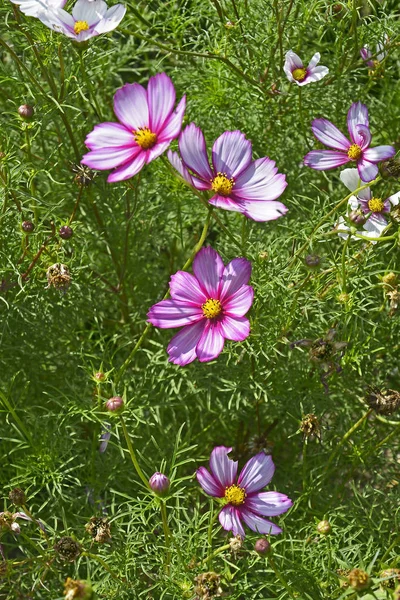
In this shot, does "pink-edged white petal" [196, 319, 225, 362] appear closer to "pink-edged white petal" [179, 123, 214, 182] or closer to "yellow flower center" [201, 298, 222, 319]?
"yellow flower center" [201, 298, 222, 319]

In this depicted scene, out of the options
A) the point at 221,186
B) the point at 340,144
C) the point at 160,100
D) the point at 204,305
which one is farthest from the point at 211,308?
the point at 340,144

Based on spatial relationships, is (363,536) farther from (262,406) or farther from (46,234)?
(46,234)

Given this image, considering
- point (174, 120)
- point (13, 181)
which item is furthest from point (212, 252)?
point (13, 181)

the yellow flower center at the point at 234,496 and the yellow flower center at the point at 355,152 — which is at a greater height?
the yellow flower center at the point at 355,152

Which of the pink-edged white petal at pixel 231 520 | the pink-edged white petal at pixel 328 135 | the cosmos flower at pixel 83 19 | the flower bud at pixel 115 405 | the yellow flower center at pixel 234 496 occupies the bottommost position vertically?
the pink-edged white petal at pixel 231 520

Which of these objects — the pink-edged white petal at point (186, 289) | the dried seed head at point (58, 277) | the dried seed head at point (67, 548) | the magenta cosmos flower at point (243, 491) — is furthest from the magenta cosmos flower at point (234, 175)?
the dried seed head at point (67, 548)

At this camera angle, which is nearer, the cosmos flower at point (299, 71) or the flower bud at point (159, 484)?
the flower bud at point (159, 484)

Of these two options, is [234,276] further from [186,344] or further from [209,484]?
[209,484]

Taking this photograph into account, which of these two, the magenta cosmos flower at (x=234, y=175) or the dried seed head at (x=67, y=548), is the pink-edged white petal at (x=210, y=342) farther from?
the dried seed head at (x=67, y=548)

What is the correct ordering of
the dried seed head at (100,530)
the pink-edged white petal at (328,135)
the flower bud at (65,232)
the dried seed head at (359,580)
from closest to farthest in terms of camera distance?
the dried seed head at (359,580), the dried seed head at (100,530), the flower bud at (65,232), the pink-edged white petal at (328,135)
